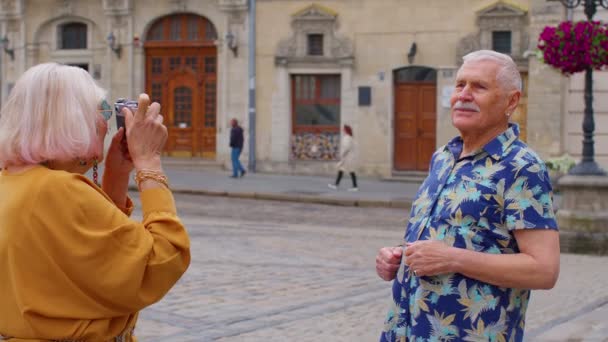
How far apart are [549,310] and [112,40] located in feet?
74.4

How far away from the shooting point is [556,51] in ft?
43.5

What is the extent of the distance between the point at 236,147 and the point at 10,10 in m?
9.51

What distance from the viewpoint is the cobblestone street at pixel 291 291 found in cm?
765

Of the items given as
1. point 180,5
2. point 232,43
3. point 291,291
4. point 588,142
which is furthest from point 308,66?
point 291,291

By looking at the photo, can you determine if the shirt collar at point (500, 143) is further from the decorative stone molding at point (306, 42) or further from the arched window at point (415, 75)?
the decorative stone molding at point (306, 42)

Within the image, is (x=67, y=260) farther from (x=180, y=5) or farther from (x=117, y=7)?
(x=117, y=7)

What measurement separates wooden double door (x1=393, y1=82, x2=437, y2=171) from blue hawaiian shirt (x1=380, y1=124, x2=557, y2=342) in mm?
22870

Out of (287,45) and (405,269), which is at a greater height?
(287,45)

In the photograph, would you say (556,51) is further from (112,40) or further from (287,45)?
(112,40)

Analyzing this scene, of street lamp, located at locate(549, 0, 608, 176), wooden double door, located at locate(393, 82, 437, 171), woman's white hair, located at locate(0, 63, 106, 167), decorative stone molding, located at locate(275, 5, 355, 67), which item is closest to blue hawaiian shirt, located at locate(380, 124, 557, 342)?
woman's white hair, located at locate(0, 63, 106, 167)

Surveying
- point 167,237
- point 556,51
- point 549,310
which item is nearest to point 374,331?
point 549,310

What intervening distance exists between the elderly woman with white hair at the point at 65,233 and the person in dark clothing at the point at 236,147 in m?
23.1

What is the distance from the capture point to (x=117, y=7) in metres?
29.5

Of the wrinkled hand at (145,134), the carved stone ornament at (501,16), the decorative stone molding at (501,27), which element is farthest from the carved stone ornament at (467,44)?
the wrinkled hand at (145,134)
